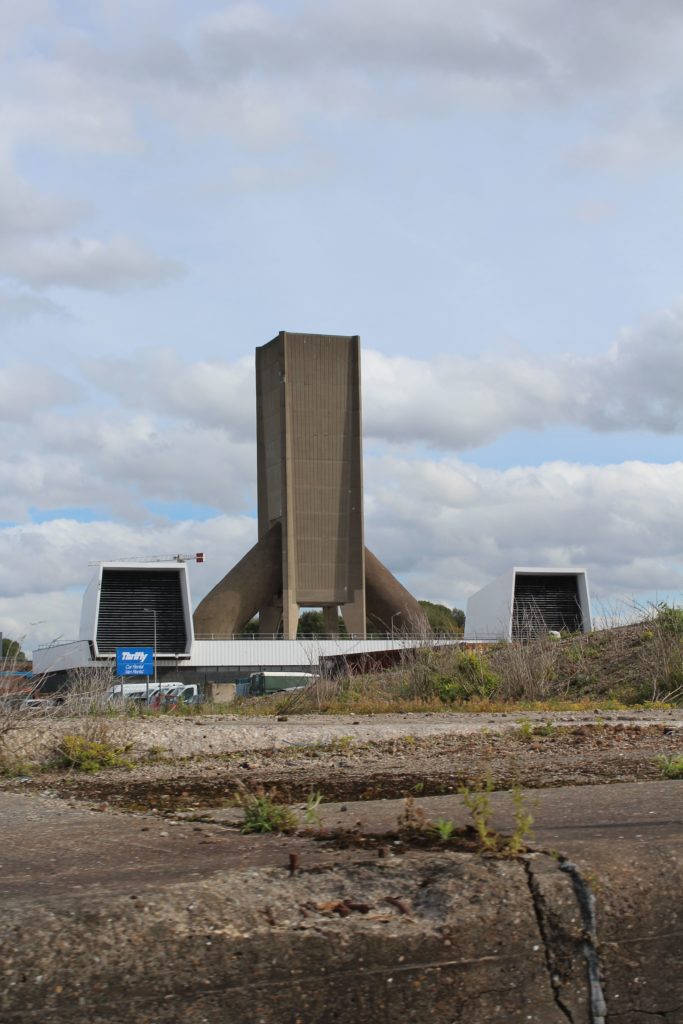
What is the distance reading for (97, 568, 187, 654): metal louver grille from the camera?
206 ft

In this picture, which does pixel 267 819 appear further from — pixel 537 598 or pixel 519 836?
pixel 537 598

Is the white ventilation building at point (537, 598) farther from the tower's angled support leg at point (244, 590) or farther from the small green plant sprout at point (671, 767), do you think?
the small green plant sprout at point (671, 767)

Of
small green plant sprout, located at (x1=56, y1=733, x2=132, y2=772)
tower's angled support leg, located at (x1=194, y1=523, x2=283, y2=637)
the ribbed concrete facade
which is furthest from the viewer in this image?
the ribbed concrete facade

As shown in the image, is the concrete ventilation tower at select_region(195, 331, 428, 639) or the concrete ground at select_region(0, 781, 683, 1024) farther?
the concrete ventilation tower at select_region(195, 331, 428, 639)

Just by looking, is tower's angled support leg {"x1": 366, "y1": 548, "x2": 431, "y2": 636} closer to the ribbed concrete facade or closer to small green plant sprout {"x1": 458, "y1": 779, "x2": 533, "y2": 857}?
the ribbed concrete facade

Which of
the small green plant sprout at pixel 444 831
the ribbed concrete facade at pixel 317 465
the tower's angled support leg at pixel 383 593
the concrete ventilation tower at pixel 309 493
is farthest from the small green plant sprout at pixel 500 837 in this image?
the tower's angled support leg at pixel 383 593

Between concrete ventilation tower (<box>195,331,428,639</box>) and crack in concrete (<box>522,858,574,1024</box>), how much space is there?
2960 inches

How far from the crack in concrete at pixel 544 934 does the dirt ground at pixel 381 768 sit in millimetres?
1434

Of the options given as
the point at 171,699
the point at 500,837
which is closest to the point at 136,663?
the point at 171,699

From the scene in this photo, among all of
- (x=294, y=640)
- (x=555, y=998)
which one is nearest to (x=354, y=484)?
(x=294, y=640)

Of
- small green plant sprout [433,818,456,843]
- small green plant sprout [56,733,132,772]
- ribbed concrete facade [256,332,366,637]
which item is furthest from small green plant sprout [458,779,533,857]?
ribbed concrete facade [256,332,366,637]

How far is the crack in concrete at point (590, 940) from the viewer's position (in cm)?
334

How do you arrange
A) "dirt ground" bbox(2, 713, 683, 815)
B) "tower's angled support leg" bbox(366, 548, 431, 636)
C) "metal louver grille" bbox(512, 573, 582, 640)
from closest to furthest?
"dirt ground" bbox(2, 713, 683, 815) → "metal louver grille" bbox(512, 573, 582, 640) → "tower's angled support leg" bbox(366, 548, 431, 636)

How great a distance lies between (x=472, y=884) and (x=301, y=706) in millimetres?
14008
